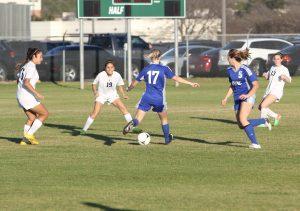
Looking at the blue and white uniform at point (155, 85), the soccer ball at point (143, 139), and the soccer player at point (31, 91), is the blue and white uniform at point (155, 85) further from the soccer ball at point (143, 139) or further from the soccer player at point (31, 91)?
the soccer player at point (31, 91)

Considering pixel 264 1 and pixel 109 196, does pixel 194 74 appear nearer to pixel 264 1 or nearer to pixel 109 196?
pixel 109 196

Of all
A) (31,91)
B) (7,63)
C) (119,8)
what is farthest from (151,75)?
(7,63)

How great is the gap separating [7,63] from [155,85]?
26657mm

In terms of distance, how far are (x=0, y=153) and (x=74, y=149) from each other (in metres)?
1.31

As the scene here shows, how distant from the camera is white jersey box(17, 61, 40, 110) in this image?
17859 mm

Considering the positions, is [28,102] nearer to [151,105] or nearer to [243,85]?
[151,105]

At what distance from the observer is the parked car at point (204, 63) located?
45125mm

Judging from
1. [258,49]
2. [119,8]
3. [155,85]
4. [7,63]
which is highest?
[119,8]

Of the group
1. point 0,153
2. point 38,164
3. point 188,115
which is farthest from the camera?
point 188,115

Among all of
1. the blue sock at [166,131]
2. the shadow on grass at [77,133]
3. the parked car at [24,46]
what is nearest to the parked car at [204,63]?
the parked car at [24,46]

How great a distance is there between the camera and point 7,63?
1720 inches

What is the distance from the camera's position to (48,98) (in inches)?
1304

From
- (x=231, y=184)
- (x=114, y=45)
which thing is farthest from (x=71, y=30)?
(x=231, y=184)

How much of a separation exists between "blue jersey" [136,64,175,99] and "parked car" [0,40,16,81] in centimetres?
2608
